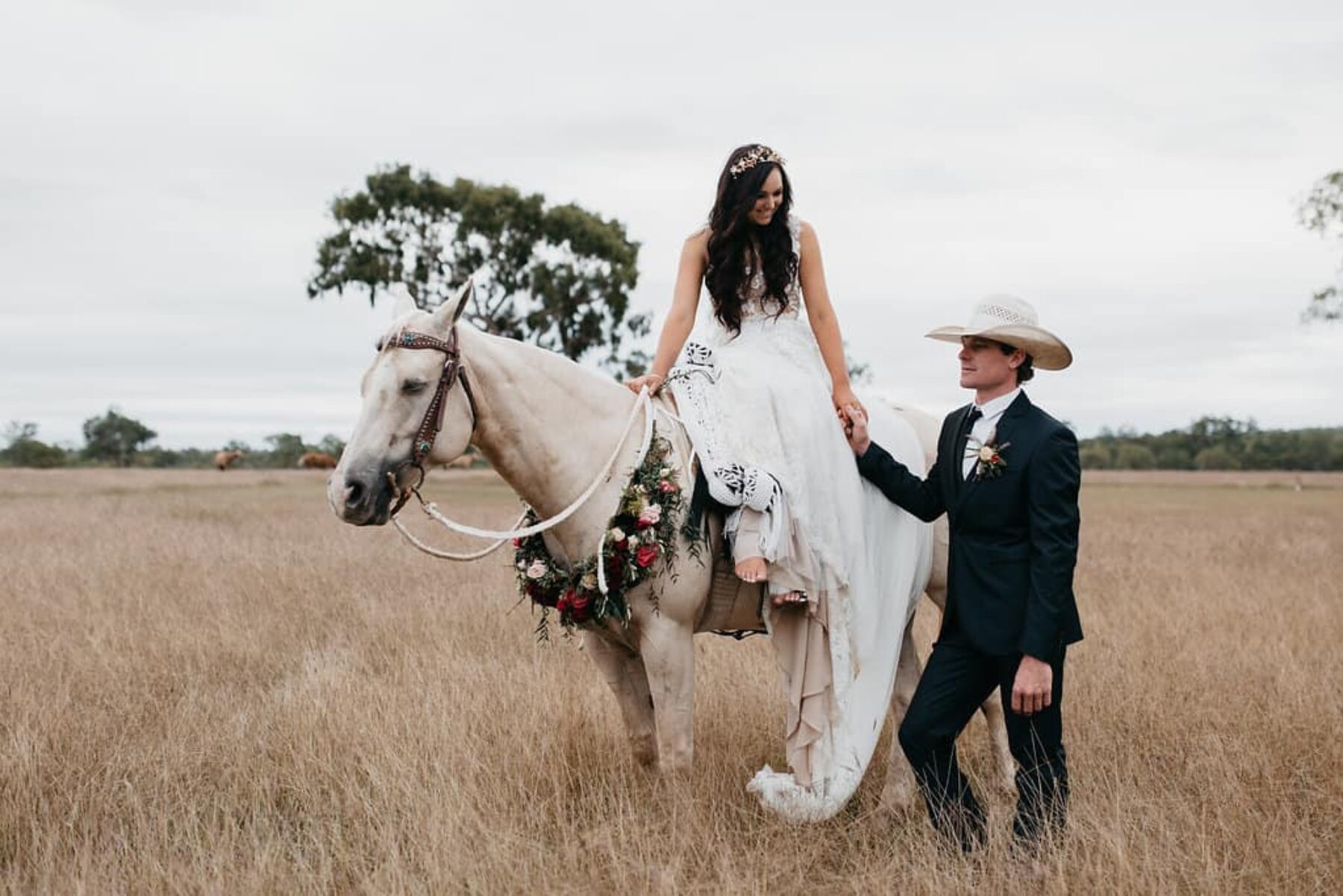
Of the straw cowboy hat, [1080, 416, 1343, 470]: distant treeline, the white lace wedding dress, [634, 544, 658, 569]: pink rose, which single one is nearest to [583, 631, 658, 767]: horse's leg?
the white lace wedding dress

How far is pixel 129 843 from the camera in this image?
410 centimetres

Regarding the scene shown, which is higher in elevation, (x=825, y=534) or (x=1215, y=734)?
(x=825, y=534)

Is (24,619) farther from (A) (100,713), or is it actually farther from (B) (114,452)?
(B) (114,452)

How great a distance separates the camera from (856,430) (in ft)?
14.7

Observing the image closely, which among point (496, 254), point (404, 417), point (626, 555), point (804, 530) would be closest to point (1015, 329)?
point (804, 530)

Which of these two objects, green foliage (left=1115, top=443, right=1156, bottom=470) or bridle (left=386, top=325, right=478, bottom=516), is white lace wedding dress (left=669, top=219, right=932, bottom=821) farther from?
green foliage (left=1115, top=443, right=1156, bottom=470)

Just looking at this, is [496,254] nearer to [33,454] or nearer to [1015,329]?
[1015,329]

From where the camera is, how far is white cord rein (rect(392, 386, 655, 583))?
13.2 feet

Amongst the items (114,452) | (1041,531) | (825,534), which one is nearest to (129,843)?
(825,534)

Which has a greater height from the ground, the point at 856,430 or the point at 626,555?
the point at 856,430

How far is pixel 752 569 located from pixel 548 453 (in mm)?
970

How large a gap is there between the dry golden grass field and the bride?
50 centimetres

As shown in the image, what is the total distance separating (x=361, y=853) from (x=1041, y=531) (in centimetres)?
289

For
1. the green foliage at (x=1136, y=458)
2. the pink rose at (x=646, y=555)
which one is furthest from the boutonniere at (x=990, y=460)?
the green foliage at (x=1136, y=458)
